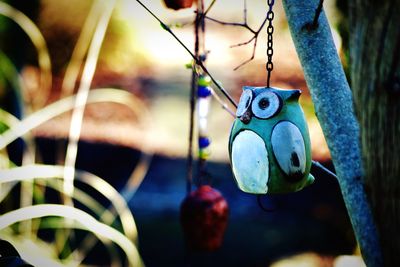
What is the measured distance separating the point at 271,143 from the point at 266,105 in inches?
2.8

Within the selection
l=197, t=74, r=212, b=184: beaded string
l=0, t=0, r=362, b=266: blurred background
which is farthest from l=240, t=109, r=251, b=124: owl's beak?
l=0, t=0, r=362, b=266: blurred background

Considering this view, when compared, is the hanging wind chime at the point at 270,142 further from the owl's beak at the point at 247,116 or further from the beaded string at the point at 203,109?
the beaded string at the point at 203,109

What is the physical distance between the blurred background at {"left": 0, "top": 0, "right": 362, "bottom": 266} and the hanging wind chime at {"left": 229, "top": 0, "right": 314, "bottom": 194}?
4.27 ft

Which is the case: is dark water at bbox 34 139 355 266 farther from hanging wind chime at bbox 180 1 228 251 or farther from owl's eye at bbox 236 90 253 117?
owl's eye at bbox 236 90 253 117

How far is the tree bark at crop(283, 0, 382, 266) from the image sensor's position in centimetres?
59

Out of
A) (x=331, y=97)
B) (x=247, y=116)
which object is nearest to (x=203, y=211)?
(x=247, y=116)

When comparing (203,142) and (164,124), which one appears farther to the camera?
(164,124)

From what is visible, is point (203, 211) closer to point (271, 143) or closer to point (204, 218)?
point (204, 218)

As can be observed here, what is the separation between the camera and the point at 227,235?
7.41ft

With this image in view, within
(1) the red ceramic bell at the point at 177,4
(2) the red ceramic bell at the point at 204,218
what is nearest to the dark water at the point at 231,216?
(2) the red ceramic bell at the point at 204,218

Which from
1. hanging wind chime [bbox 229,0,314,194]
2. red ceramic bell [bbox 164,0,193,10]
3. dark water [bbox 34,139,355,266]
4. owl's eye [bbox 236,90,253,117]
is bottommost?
dark water [bbox 34,139,355,266]

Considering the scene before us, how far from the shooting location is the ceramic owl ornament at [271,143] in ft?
2.32

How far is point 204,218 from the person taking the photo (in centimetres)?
129

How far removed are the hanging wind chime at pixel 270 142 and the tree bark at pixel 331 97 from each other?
60mm
